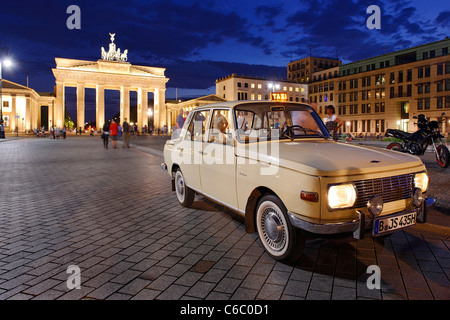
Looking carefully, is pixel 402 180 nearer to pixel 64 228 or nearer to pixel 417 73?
pixel 64 228

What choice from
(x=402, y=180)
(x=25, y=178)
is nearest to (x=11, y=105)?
(x=25, y=178)

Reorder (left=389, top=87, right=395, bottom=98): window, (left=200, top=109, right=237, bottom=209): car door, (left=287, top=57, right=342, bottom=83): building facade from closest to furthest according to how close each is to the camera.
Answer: (left=200, top=109, right=237, bottom=209): car door
(left=389, top=87, right=395, bottom=98): window
(left=287, top=57, right=342, bottom=83): building facade

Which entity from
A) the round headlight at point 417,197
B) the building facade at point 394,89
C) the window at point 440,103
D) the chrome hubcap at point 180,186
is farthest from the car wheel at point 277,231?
the window at point 440,103

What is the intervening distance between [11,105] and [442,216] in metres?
87.3

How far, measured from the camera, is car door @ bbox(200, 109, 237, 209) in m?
4.51

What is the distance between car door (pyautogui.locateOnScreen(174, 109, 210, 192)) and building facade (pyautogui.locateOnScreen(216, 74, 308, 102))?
94.3 metres

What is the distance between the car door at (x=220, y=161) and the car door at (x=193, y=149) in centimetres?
21

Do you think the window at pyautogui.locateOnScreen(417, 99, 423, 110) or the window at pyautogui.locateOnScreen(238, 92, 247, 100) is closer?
the window at pyautogui.locateOnScreen(417, 99, 423, 110)

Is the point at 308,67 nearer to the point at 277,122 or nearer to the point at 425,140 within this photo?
the point at 425,140

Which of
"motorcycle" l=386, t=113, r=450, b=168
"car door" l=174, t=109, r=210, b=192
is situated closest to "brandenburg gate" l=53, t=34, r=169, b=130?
"motorcycle" l=386, t=113, r=450, b=168

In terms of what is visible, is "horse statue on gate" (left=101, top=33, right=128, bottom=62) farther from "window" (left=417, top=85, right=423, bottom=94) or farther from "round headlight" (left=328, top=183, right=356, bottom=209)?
"round headlight" (left=328, top=183, right=356, bottom=209)

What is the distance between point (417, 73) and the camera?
6309 centimetres

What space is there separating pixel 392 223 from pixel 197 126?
3.43 meters
